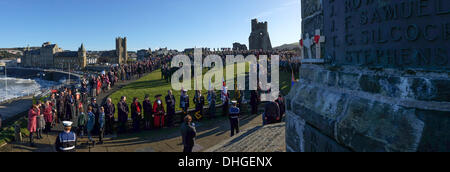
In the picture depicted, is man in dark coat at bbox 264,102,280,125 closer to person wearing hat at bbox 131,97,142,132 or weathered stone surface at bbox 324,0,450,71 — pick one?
person wearing hat at bbox 131,97,142,132

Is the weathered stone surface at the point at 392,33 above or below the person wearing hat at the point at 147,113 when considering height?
above

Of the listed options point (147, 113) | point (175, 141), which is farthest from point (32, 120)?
point (175, 141)

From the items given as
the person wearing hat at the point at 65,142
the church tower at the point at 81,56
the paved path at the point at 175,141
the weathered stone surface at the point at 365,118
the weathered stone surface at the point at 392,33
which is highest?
the church tower at the point at 81,56

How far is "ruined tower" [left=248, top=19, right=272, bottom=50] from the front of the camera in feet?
217

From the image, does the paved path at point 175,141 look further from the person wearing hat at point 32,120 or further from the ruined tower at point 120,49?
the ruined tower at point 120,49

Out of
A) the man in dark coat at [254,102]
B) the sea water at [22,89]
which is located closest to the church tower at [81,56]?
the sea water at [22,89]

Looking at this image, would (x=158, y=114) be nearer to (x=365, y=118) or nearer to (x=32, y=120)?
(x=32, y=120)

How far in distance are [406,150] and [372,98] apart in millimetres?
520

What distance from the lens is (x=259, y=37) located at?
66.8 meters

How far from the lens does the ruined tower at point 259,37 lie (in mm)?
66000

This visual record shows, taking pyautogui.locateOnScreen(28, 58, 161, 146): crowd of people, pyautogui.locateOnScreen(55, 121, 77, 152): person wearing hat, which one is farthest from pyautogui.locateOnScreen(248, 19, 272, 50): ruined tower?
pyautogui.locateOnScreen(55, 121, 77, 152): person wearing hat

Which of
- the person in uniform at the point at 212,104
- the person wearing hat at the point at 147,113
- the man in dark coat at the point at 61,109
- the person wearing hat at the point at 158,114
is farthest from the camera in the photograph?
the man in dark coat at the point at 61,109

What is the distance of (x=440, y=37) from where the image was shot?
2.05 meters
